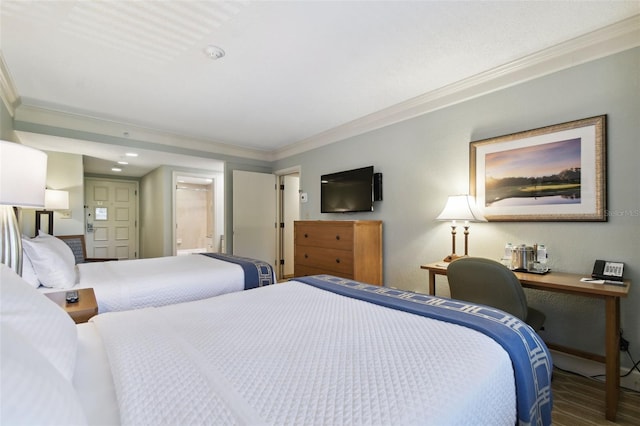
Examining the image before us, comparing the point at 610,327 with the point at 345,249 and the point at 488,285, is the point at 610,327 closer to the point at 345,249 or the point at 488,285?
the point at 488,285

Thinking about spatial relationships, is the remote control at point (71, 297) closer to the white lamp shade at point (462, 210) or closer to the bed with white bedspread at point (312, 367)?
the bed with white bedspread at point (312, 367)

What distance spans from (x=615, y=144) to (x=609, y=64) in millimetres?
559

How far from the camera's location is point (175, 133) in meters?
4.17

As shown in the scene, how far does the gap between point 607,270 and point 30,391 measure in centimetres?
275

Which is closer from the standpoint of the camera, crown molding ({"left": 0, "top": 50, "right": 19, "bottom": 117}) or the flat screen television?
crown molding ({"left": 0, "top": 50, "right": 19, "bottom": 117})

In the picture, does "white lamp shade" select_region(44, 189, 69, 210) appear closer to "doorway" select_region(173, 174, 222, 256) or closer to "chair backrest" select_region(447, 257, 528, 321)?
"doorway" select_region(173, 174, 222, 256)

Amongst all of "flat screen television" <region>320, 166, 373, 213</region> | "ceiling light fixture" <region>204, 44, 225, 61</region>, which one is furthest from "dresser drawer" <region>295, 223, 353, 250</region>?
"ceiling light fixture" <region>204, 44, 225, 61</region>

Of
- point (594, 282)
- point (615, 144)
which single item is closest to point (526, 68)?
point (615, 144)

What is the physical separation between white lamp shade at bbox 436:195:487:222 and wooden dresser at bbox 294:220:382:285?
2.95ft

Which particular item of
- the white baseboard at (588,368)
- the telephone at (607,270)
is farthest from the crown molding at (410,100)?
the white baseboard at (588,368)

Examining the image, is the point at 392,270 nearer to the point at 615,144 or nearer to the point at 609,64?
the point at 615,144

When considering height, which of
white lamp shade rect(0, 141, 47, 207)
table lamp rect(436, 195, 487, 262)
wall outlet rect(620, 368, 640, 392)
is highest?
white lamp shade rect(0, 141, 47, 207)

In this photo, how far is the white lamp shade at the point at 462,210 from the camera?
2.48 meters

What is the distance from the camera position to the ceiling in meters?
1.78
